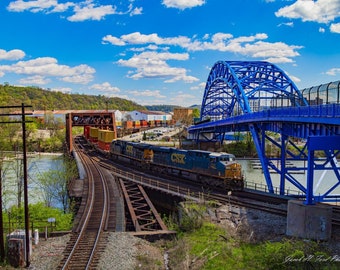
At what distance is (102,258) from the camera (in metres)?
14.9

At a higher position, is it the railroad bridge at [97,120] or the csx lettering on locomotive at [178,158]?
the railroad bridge at [97,120]

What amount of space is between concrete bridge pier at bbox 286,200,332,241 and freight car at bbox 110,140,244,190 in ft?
36.6

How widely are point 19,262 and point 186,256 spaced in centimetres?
712

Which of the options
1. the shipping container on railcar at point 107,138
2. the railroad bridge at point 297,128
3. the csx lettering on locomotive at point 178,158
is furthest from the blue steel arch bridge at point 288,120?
the shipping container on railcar at point 107,138

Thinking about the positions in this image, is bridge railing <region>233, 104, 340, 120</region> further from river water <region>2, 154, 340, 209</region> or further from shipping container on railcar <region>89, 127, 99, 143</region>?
shipping container on railcar <region>89, 127, 99, 143</region>

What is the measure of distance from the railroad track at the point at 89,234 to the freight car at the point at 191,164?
8.93m

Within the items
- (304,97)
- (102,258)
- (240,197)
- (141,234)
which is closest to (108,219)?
(141,234)

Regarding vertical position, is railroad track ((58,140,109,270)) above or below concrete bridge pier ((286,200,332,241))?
below

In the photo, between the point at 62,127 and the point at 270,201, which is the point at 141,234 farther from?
the point at 62,127

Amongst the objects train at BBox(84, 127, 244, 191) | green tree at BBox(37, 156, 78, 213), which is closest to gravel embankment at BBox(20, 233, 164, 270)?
train at BBox(84, 127, 244, 191)

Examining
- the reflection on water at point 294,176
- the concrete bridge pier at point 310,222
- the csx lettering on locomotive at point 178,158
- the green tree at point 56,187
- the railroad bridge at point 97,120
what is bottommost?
the reflection on water at point 294,176

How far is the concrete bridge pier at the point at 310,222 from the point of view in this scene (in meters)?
17.3

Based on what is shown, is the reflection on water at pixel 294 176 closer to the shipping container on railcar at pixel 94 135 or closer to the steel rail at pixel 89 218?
the steel rail at pixel 89 218

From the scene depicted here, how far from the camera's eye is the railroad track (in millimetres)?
14539
